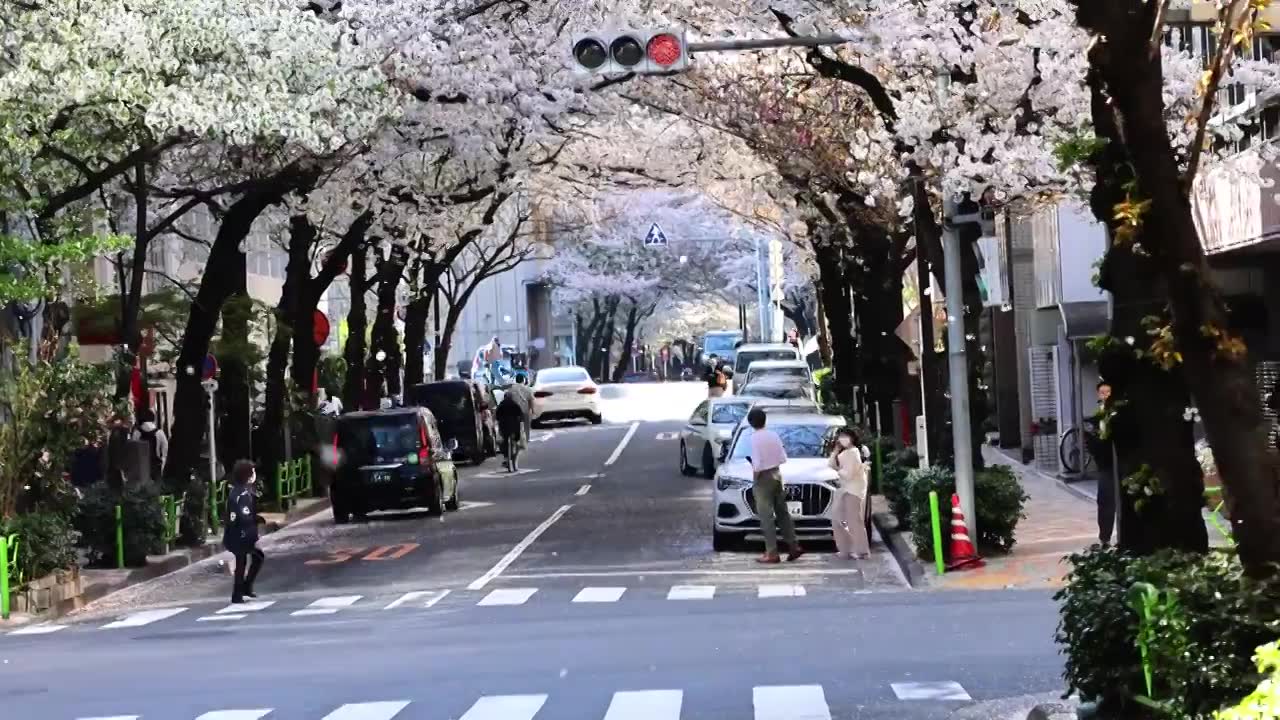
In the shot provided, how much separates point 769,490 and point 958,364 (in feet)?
9.07

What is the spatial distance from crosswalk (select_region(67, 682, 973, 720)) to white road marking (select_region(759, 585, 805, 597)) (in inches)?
291

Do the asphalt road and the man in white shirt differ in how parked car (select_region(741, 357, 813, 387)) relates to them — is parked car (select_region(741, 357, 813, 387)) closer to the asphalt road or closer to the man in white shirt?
the asphalt road

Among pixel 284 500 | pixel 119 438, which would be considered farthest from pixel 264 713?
pixel 284 500

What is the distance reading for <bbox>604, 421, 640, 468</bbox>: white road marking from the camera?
4502 centimetres

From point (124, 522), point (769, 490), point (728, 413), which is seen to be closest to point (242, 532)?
point (124, 522)

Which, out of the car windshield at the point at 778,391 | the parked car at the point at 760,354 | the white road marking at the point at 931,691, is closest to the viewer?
the white road marking at the point at 931,691

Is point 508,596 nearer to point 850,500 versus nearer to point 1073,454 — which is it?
point 850,500

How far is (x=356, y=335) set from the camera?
43.3 metres

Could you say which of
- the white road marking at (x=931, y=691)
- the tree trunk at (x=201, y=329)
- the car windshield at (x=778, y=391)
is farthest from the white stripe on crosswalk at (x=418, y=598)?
the car windshield at (x=778, y=391)

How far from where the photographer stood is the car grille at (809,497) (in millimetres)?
25219

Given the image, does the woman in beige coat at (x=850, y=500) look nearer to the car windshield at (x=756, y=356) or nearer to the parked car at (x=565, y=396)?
the car windshield at (x=756, y=356)

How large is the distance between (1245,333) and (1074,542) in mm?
7538

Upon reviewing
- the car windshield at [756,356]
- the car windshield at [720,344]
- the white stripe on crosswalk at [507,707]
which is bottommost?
the white stripe on crosswalk at [507,707]

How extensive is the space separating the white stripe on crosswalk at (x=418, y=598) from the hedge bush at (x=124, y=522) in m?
5.33
